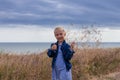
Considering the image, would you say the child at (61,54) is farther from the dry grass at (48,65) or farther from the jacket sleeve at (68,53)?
the dry grass at (48,65)

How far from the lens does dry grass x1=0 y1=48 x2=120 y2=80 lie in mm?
9055

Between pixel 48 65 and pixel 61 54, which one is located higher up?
pixel 61 54

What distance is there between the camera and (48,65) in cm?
969

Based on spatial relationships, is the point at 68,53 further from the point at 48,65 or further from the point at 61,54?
the point at 48,65

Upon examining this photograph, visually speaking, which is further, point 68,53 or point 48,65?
point 48,65

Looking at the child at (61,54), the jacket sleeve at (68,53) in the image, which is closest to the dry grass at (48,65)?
the child at (61,54)

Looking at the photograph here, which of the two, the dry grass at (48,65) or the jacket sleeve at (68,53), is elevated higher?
the jacket sleeve at (68,53)

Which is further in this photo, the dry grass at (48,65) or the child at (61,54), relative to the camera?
the dry grass at (48,65)

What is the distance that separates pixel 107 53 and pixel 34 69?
Answer: 5.04 metres

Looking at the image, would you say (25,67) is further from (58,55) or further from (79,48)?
(79,48)

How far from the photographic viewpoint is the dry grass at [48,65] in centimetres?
905

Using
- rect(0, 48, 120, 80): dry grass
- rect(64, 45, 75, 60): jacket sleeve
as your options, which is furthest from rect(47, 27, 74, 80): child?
rect(0, 48, 120, 80): dry grass

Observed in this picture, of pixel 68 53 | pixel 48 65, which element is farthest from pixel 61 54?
pixel 48 65

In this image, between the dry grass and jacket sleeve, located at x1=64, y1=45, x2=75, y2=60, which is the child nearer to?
jacket sleeve, located at x1=64, y1=45, x2=75, y2=60
